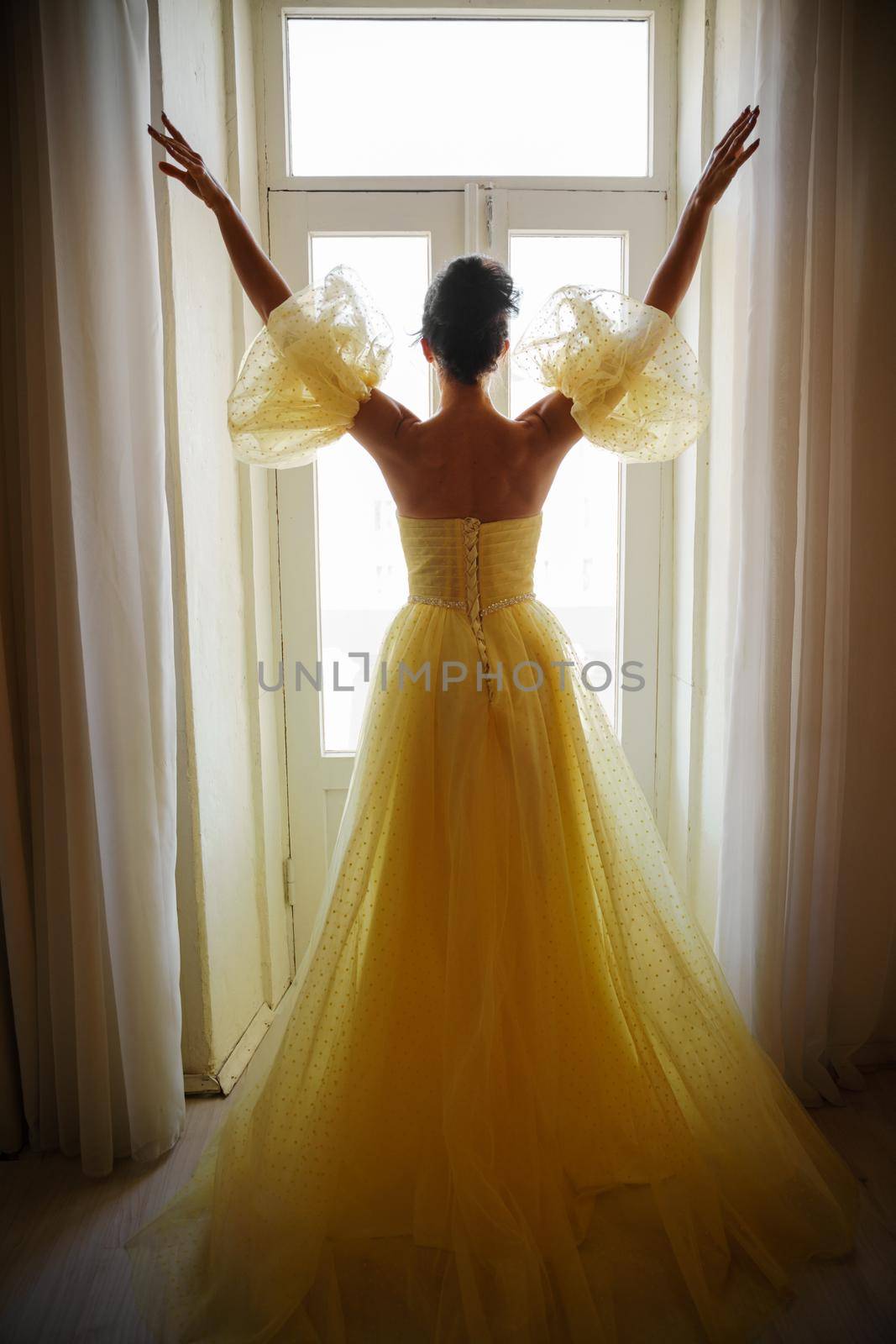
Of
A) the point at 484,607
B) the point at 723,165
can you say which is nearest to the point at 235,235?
the point at 484,607

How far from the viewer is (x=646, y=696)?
216 cm

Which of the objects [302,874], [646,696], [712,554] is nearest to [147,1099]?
[302,874]

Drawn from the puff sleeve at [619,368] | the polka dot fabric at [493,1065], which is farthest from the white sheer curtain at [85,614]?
the puff sleeve at [619,368]

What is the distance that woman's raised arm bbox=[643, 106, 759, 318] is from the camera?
1.48 meters

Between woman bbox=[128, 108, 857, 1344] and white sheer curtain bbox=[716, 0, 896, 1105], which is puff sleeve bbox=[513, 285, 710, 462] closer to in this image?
woman bbox=[128, 108, 857, 1344]

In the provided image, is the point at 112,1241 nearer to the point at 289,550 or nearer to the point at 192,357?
the point at 289,550

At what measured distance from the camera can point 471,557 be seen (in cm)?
145

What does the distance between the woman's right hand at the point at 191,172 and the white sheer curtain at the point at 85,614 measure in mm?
52

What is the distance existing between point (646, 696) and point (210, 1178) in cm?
143

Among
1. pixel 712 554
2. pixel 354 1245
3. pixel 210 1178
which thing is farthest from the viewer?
pixel 712 554

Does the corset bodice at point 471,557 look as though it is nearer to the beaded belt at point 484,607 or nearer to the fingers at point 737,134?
the beaded belt at point 484,607

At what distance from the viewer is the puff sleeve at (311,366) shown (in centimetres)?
139

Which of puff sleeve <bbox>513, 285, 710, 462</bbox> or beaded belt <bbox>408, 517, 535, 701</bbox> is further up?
puff sleeve <bbox>513, 285, 710, 462</bbox>

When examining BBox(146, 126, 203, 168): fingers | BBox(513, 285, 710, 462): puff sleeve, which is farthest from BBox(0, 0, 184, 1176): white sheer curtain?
BBox(513, 285, 710, 462): puff sleeve
